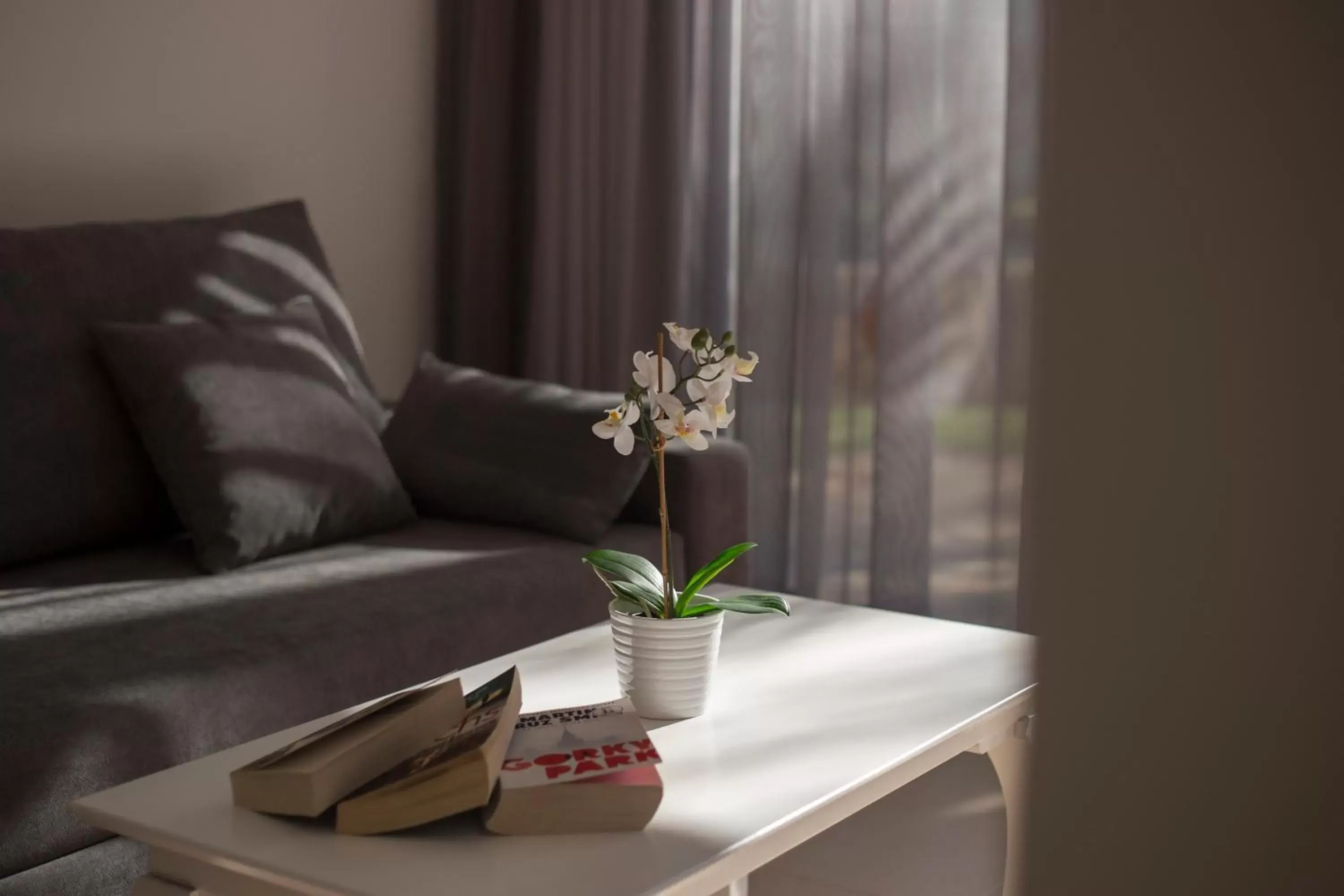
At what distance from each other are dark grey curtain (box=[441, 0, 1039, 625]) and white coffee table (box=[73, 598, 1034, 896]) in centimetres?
120

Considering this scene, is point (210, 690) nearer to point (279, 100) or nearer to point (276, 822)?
point (276, 822)

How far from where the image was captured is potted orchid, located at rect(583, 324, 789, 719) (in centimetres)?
138

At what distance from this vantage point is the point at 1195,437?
14 cm

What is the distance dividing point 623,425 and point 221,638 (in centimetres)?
66

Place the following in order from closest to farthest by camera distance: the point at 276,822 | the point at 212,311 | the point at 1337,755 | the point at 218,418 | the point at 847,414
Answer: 1. the point at 1337,755
2. the point at 276,822
3. the point at 218,418
4. the point at 212,311
5. the point at 847,414

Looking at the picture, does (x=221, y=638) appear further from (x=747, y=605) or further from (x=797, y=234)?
(x=797, y=234)

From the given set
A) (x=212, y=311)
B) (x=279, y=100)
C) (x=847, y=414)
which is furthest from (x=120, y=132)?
(x=847, y=414)

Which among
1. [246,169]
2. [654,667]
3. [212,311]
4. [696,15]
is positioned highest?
[696,15]

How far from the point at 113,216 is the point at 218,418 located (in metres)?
0.95

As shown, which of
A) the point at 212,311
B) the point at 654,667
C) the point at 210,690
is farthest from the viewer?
the point at 212,311

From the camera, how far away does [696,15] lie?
3260 mm

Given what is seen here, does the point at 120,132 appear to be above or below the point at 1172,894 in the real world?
above

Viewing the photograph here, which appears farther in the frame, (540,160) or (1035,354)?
(540,160)

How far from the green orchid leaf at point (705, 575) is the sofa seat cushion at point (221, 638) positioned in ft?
1.89
